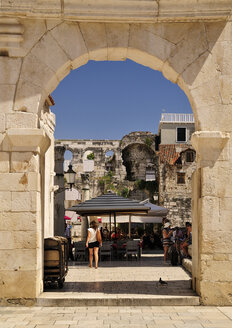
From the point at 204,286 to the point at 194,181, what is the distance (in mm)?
1696

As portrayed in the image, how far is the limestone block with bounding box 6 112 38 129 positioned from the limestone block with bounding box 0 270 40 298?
223 cm

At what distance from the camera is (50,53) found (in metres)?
6.65

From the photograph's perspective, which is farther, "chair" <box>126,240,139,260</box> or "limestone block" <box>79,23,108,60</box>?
"chair" <box>126,240,139,260</box>

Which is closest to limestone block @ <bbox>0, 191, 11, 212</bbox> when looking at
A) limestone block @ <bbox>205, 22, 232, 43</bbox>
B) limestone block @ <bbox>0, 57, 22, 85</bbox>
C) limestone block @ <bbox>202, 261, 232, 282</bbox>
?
limestone block @ <bbox>0, 57, 22, 85</bbox>

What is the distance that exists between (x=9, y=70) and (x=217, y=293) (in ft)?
15.4

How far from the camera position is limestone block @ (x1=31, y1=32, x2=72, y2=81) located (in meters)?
6.62

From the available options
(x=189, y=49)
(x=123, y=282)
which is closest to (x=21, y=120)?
(x=189, y=49)

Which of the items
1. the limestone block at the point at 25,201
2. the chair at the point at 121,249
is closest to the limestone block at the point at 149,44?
the limestone block at the point at 25,201

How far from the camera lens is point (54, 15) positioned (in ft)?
21.5

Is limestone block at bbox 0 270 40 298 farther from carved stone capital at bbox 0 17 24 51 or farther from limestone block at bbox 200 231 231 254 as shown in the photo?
carved stone capital at bbox 0 17 24 51

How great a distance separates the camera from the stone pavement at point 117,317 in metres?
5.15

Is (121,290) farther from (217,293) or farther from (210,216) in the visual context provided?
(210,216)

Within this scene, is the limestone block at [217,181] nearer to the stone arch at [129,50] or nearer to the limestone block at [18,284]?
the stone arch at [129,50]

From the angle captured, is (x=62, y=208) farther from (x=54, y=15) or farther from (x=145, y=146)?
(x=145, y=146)
